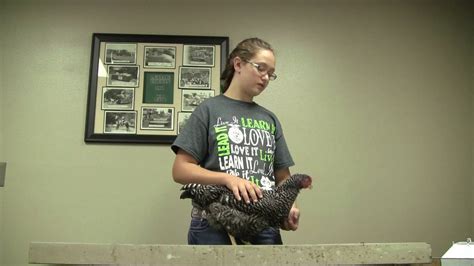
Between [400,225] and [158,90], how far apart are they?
1402 mm

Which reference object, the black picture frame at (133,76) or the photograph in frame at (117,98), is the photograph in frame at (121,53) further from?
the photograph in frame at (117,98)

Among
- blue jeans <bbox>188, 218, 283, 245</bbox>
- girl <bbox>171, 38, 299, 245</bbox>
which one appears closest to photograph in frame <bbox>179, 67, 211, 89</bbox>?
girl <bbox>171, 38, 299, 245</bbox>

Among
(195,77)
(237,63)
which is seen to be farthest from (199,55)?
(237,63)

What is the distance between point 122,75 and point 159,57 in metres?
0.21

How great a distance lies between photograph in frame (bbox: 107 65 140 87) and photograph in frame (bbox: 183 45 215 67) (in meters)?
0.26

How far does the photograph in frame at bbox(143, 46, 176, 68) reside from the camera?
7.06ft

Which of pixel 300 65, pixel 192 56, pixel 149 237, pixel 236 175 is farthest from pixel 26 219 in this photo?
pixel 300 65

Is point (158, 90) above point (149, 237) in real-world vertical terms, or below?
above

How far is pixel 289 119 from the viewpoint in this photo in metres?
2.18

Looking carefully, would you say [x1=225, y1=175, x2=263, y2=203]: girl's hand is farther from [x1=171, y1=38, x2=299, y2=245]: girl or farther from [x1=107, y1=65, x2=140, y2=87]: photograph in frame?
[x1=107, y1=65, x2=140, y2=87]: photograph in frame

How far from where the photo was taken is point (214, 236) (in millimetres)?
1095

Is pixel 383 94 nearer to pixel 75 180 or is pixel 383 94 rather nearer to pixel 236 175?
pixel 236 175

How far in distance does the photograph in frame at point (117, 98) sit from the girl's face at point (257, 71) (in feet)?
3.25

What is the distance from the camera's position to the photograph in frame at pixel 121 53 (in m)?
2.14
